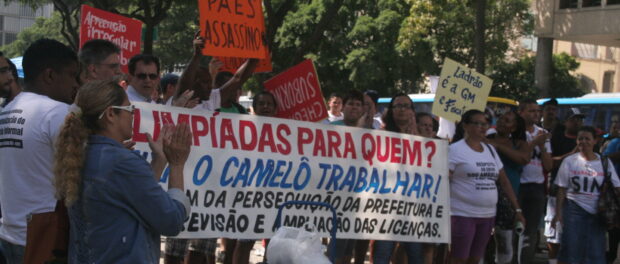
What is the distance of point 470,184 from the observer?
7.38 m

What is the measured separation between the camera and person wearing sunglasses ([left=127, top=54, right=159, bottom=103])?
18.8ft

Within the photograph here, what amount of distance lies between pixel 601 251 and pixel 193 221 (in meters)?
4.68

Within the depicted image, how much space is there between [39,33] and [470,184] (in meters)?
55.1

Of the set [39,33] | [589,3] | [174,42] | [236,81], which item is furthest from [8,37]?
[236,81]

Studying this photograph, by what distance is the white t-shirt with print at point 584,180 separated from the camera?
27.6 ft

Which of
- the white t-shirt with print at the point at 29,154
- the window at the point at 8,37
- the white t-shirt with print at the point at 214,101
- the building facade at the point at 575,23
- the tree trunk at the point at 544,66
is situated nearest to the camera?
the white t-shirt with print at the point at 29,154

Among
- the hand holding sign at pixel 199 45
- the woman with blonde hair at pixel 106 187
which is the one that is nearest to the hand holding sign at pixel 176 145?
the woman with blonde hair at pixel 106 187

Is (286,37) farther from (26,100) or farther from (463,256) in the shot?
(26,100)

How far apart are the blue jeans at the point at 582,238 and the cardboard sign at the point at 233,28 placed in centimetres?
375

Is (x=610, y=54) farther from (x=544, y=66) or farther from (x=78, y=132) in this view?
(x=78, y=132)

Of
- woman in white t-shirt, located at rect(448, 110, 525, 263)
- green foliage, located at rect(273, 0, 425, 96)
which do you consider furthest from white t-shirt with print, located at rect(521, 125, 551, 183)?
green foliage, located at rect(273, 0, 425, 96)

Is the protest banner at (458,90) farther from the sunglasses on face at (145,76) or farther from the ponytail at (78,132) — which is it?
the ponytail at (78,132)

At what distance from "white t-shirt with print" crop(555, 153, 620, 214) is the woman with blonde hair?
5.94m

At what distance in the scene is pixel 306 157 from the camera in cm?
608
